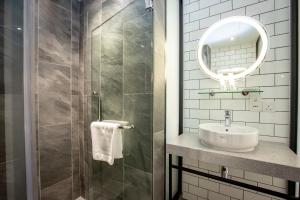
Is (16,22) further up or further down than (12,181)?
further up

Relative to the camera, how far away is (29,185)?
129cm

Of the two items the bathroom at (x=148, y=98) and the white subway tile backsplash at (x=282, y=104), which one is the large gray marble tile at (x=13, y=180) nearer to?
the bathroom at (x=148, y=98)

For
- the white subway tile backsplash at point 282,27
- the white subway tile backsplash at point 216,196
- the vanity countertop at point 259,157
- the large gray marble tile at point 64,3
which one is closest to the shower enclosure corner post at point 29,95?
the large gray marble tile at point 64,3

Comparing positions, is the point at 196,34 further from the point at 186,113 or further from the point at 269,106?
the point at 269,106

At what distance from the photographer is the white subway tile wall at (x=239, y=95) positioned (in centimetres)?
124

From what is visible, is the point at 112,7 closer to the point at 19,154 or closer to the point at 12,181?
the point at 19,154

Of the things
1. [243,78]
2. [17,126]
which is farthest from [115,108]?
[243,78]

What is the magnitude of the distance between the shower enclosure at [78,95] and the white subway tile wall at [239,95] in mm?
472

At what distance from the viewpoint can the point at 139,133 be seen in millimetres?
1341

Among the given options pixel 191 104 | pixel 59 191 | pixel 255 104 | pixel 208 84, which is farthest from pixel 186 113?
pixel 59 191

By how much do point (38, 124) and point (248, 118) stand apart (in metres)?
1.97

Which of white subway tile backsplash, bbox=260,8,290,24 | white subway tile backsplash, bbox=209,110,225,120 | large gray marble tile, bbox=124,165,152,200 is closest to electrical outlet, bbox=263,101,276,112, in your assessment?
white subway tile backsplash, bbox=209,110,225,120

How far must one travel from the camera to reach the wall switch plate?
1334 mm

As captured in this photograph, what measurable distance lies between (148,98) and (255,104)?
94 centimetres
